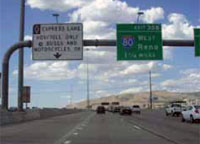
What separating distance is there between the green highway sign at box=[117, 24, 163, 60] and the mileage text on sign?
3.15 meters

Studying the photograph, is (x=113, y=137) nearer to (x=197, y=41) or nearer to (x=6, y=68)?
(x=197, y=41)

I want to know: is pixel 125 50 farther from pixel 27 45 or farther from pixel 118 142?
pixel 118 142

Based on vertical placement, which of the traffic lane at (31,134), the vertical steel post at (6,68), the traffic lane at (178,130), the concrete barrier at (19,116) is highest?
the vertical steel post at (6,68)

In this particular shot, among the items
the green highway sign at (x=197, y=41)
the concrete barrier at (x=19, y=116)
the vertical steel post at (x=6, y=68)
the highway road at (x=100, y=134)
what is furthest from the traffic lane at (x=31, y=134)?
the green highway sign at (x=197, y=41)

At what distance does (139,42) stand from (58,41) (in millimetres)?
6226

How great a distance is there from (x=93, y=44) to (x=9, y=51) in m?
6.46

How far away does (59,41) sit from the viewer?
34906 millimetres

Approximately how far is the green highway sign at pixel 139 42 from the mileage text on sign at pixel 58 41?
315cm

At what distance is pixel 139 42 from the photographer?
115ft

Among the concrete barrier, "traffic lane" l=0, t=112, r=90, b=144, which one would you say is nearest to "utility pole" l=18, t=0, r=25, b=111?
the concrete barrier

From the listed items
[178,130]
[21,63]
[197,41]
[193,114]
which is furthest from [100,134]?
[21,63]

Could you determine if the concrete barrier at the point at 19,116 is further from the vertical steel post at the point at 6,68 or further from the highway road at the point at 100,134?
the highway road at the point at 100,134

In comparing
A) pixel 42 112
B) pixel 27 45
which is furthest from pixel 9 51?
pixel 42 112

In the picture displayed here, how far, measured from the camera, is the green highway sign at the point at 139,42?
35.0 m
